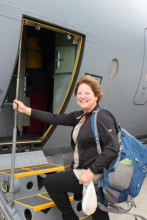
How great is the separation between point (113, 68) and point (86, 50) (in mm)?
672

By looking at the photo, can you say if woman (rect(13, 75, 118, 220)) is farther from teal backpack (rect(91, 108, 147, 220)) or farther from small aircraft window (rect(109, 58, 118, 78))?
small aircraft window (rect(109, 58, 118, 78))

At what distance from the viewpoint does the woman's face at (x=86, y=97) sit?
83.8 inches

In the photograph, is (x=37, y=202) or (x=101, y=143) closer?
(x=101, y=143)

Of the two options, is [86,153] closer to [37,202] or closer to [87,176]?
[87,176]

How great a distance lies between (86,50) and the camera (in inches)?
128

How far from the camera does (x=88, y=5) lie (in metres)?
3.21

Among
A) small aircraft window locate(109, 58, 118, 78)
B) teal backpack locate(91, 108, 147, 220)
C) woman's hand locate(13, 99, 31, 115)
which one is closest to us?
teal backpack locate(91, 108, 147, 220)

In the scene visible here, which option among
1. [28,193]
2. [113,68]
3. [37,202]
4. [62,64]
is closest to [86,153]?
[37,202]

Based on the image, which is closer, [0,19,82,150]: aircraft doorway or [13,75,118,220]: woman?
[13,75,118,220]: woman

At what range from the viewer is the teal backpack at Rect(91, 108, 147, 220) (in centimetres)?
189

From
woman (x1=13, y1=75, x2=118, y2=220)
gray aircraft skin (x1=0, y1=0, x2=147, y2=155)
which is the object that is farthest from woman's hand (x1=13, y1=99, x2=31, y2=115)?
gray aircraft skin (x1=0, y1=0, x2=147, y2=155)

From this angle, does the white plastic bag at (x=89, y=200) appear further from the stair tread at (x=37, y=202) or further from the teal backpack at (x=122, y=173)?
the stair tread at (x=37, y=202)

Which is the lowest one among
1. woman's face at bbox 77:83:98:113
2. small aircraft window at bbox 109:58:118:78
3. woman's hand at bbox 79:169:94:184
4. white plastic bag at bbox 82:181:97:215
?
white plastic bag at bbox 82:181:97:215

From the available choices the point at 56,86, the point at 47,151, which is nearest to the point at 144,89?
the point at 56,86
